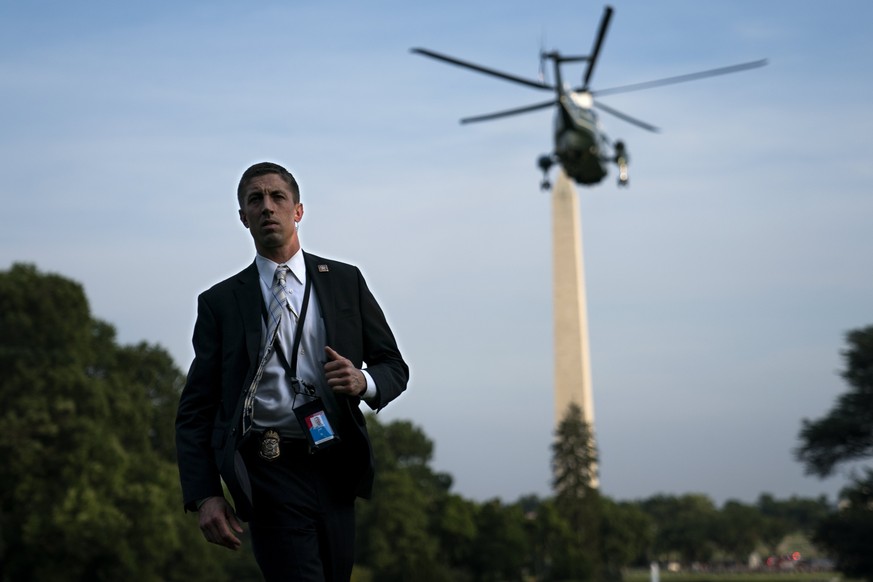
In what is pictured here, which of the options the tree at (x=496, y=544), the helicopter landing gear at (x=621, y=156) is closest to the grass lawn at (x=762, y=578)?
the tree at (x=496, y=544)

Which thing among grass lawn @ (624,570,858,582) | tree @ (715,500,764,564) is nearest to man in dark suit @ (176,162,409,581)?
grass lawn @ (624,570,858,582)

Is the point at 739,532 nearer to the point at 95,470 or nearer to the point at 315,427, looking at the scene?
the point at 95,470

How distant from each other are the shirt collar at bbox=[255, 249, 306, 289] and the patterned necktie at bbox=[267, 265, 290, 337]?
0.08ft

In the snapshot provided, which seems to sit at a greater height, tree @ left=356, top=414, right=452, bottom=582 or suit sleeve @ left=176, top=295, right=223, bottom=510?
tree @ left=356, top=414, right=452, bottom=582

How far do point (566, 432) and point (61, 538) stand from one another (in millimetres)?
61057

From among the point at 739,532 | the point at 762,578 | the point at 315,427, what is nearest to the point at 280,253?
the point at 315,427

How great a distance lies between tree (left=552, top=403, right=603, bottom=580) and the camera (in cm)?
9831

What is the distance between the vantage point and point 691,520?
161m

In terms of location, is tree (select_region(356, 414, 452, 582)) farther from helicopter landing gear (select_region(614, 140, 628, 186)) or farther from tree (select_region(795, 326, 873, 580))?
helicopter landing gear (select_region(614, 140, 628, 186))

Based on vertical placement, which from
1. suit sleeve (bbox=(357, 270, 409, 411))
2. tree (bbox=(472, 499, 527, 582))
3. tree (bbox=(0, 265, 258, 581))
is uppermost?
tree (bbox=(472, 499, 527, 582))

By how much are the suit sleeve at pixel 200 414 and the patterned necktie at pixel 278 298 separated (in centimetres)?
22

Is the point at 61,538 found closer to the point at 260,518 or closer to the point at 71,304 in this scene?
the point at 71,304

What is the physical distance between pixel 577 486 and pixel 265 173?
102058 millimetres

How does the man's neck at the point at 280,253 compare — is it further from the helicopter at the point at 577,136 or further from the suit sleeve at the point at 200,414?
the helicopter at the point at 577,136
